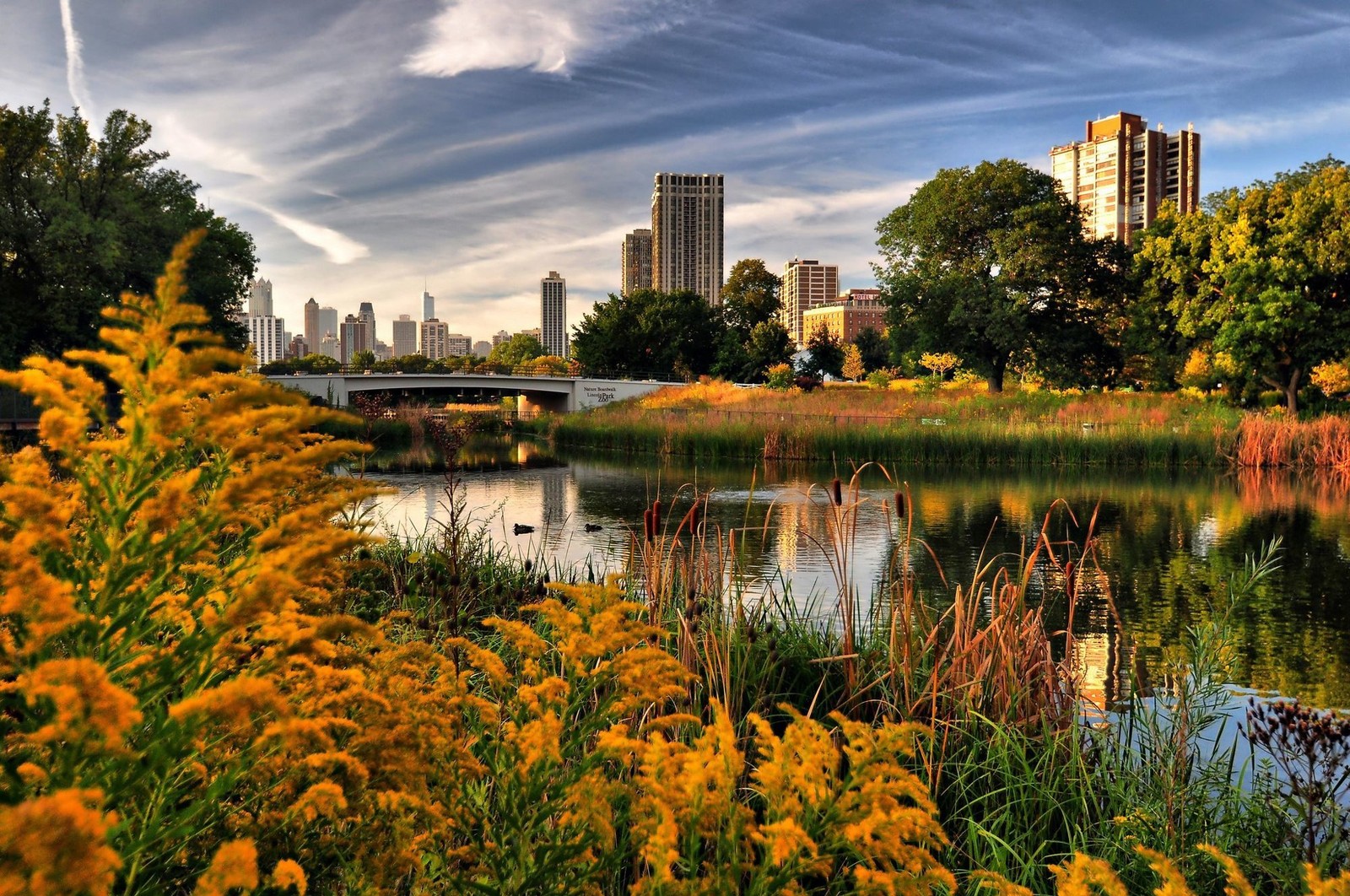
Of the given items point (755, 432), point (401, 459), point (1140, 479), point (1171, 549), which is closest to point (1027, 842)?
point (1171, 549)

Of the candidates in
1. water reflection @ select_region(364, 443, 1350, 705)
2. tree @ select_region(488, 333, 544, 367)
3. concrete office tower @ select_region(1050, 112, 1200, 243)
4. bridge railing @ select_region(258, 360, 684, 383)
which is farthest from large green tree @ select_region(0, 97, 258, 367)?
concrete office tower @ select_region(1050, 112, 1200, 243)

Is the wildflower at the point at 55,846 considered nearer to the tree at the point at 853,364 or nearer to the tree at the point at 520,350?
the tree at the point at 853,364

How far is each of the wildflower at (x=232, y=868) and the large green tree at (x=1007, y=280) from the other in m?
44.6

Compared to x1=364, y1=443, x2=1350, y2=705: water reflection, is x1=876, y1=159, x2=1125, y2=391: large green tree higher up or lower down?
higher up

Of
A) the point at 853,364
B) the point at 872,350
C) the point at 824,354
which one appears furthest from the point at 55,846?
the point at 872,350

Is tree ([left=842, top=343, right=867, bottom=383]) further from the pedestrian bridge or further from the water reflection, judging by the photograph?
the water reflection

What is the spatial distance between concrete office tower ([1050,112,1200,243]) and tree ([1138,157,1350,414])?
127140 millimetres

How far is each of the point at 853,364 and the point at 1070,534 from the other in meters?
78.1

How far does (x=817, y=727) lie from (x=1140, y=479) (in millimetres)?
23488

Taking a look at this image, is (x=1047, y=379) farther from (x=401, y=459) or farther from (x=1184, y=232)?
(x=401, y=459)

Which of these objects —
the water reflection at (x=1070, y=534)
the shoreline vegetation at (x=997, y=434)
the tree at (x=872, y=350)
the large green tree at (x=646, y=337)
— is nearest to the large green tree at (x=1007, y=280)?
the shoreline vegetation at (x=997, y=434)

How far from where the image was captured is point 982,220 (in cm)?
4569

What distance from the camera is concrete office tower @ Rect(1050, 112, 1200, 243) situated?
15488 cm

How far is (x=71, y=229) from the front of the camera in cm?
3334
